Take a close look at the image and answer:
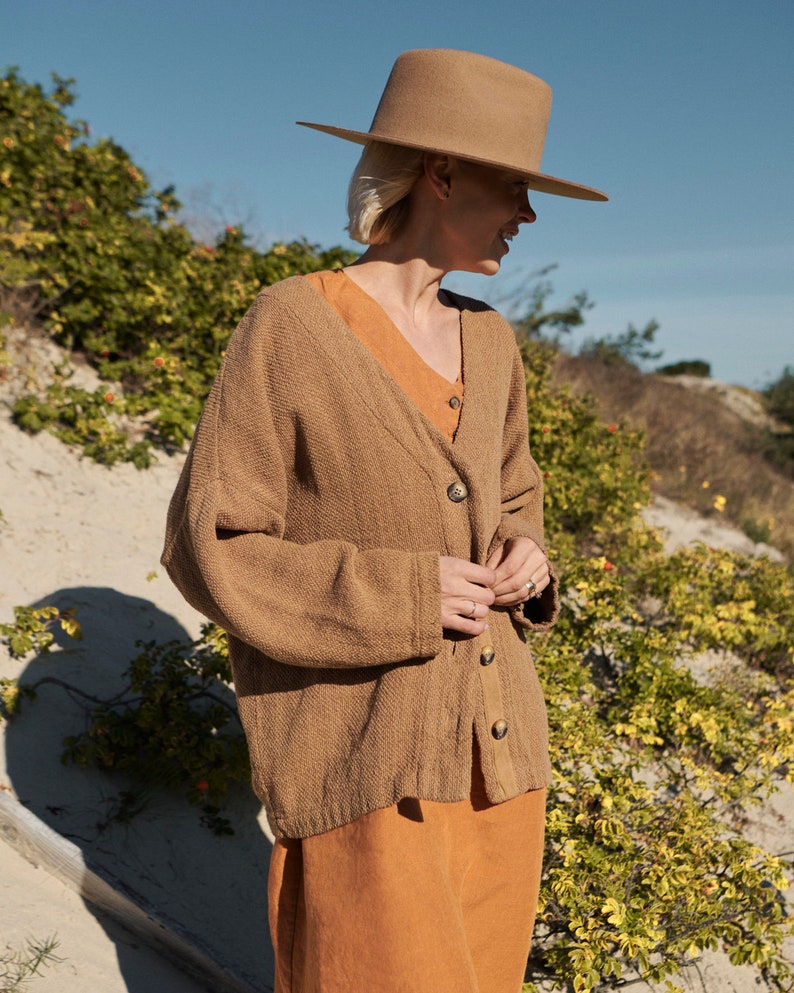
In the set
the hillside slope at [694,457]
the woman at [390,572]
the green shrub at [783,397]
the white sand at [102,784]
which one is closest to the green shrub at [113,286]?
the white sand at [102,784]

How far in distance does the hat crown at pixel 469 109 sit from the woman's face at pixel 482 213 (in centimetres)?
6

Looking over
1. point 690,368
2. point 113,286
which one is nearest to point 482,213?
point 113,286

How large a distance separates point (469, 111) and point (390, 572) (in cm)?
84

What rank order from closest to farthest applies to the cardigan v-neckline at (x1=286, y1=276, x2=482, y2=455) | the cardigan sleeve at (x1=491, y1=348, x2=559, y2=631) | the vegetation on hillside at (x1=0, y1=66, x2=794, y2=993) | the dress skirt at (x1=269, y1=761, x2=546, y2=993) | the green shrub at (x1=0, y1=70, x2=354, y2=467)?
the dress skirt at (x1=269, y1=761, x2=546, y2=993), the cardigan v-neckline at (x1=286, y1=276, x2=482, y2=455), the cardigan sleeve at (x1=491, y1=348, x2=559, y2=631), the vegetation on hillside at (x1=0, y1=66, x2=794, y2=993), the green shrub at (x1=0, y1=70, x2=354, y2=467)

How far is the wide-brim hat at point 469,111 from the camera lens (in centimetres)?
166

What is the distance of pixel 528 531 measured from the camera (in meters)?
1.90

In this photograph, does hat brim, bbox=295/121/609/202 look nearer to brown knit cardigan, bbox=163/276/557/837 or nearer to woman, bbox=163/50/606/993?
woman, bbox=163/50/606/993

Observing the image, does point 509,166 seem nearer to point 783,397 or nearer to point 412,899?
point 412,899

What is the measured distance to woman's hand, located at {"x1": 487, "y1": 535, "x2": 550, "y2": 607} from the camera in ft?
5.70

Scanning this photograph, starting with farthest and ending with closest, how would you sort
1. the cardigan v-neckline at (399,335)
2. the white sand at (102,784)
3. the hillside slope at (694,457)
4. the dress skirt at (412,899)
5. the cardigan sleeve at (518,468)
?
the hillside slope at (694,457) → the white sand at (102,784) → the cardigan sleeve at (518,468) → the cardigan v-neckline at (399,335) → the dress skirt at (412,899)

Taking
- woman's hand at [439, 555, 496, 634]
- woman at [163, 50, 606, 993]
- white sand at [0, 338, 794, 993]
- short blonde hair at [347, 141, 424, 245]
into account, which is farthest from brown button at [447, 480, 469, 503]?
white sand at [0, 338, 794, 993]

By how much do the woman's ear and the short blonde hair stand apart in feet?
0.09

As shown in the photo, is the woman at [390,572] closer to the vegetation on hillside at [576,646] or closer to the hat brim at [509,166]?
the hat brim at [509,166]

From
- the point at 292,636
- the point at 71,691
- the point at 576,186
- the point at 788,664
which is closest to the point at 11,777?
the point at 71,691
